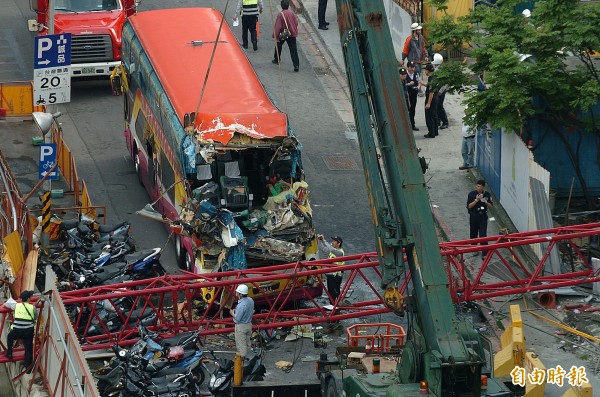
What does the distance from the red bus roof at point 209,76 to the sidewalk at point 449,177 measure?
530cm

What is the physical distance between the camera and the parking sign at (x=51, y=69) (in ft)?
91.6

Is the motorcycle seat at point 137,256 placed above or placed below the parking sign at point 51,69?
below

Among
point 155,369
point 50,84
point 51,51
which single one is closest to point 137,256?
point 50,84

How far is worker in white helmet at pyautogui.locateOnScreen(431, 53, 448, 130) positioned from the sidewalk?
209 millimetres

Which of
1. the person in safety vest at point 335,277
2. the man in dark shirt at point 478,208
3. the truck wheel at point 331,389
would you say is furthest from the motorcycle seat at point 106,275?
the man in dark shirt at point 478,208

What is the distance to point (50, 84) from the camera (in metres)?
28.0

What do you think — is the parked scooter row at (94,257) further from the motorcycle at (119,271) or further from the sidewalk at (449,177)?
the sidewalk at (449,177)

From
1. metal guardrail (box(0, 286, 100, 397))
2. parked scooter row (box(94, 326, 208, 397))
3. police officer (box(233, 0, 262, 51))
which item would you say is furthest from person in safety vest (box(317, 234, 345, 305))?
police officer (box(233, 0, 262, 51))

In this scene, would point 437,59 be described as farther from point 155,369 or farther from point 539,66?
point 155,369

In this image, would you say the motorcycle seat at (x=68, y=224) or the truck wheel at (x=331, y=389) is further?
the motorcycle seat at (x=68, y=224)

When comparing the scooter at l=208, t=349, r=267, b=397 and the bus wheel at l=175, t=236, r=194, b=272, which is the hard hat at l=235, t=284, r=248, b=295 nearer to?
the scooter at l=208, t=349, r=267, b=397

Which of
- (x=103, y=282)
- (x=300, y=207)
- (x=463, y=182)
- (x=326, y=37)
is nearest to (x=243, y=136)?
(x=300, y=207)

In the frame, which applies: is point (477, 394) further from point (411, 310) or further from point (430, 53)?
point (430, 53)

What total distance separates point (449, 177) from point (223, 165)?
7.87 meters
